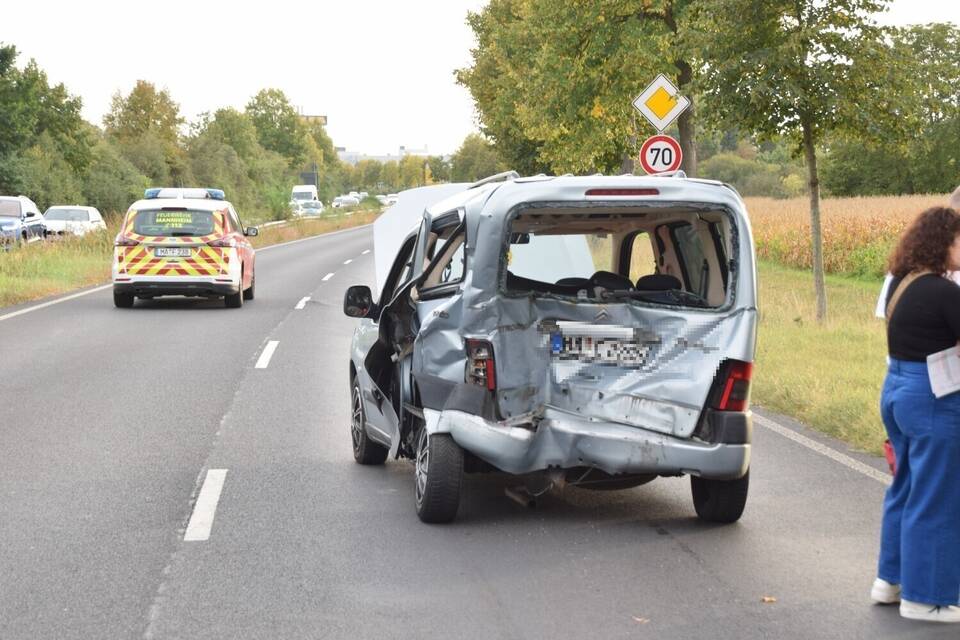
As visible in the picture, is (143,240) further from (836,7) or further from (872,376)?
(872,376)

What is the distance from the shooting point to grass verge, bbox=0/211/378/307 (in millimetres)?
24359

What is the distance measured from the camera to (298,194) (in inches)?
4382

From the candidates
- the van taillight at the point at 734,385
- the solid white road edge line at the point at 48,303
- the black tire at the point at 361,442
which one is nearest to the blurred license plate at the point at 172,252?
the solid white road edge line at the point at 48,303

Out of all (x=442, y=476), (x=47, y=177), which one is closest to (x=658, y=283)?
(x=442, y=476)

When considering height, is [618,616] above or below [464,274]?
below

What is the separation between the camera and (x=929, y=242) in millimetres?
5148

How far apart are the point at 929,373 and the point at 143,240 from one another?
17071 millimetres

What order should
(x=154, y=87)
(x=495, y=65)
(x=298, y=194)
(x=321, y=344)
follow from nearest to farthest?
(x=321, y=344) → (x=495, y=65) → (x=154, y=87) → (x=298, y=194)

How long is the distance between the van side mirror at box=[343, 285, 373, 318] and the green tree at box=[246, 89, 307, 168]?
15822cm

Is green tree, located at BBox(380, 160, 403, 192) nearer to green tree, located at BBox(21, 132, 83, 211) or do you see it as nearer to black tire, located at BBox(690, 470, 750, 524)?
green tree, located at BBox(21, 132, 83, 211)

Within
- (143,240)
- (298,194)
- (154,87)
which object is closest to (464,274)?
(143,240)

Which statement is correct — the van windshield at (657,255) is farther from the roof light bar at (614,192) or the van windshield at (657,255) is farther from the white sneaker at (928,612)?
the white sneaker at (928,612)

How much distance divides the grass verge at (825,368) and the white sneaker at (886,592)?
3779 mm

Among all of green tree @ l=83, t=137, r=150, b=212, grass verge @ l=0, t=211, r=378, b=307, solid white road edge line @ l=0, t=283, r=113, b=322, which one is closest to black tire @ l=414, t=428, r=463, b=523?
solid white road edge line @ l=0, t=283, r=113, b=322
